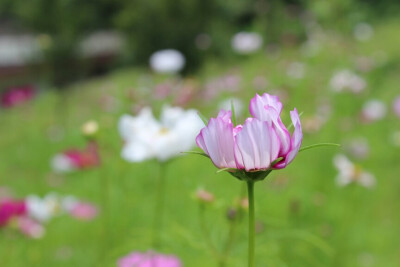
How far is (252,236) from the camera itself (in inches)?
12.1

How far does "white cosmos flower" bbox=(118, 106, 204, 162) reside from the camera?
2.20ft

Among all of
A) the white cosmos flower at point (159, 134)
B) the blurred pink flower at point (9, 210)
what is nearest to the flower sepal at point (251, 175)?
the white cosmos flower at point (159, 134)

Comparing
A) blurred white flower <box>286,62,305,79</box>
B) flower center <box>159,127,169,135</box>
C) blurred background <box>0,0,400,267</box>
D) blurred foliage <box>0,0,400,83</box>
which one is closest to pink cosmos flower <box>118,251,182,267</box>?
blurred background <box>0,0,400,267</box>

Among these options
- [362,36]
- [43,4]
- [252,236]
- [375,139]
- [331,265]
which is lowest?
[252,236]

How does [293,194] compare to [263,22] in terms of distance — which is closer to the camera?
[293,194]

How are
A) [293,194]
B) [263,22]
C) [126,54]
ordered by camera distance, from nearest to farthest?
1. [293,194]
2. [263,22]
3. [126,54]

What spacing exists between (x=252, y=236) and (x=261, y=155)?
0.05m

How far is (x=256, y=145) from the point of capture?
1.03ft

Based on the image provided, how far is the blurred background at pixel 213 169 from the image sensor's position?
1048 millimetres

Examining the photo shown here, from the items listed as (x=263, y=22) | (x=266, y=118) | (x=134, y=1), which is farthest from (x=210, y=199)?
(x=134, y=1)

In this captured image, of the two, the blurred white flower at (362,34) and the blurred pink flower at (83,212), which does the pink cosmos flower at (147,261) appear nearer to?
the blurred pink flower at (83,212)

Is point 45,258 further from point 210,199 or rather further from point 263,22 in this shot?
point 263,22

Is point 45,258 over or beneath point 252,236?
over

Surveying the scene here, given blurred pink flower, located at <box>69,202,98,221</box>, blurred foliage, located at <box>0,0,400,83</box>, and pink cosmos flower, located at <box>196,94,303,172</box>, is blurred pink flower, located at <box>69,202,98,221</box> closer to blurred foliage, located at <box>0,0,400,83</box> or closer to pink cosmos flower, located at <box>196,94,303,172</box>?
pink cosmos flower, located at <box>196,94,303,172</box>
